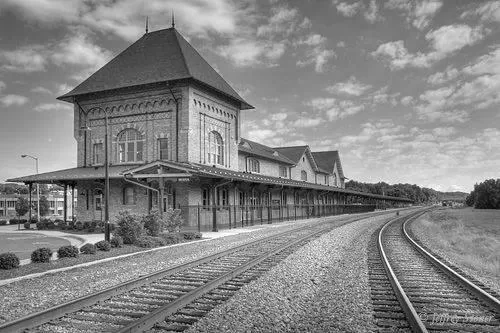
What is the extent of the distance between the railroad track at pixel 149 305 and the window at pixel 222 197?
20.9 meters

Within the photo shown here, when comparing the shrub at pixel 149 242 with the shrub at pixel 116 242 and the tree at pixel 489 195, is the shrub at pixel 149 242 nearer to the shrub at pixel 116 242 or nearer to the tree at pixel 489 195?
the shrub at pixel 116 242

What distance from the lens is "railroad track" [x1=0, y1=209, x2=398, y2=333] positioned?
604 centimetres

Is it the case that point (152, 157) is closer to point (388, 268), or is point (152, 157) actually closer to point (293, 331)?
point (388, 268)

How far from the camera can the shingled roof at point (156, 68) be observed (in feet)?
103

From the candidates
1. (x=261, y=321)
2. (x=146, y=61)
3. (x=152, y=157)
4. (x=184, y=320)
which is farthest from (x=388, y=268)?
(x=146, y=61)

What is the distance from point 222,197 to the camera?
3288cm

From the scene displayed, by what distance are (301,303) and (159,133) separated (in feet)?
81.8

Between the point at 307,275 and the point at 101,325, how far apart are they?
5.38 metres

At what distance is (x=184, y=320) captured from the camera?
6336 mm

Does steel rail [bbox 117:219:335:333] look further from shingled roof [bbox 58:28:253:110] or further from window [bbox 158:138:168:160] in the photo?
shingled roof [bbox 58:28:253:110]

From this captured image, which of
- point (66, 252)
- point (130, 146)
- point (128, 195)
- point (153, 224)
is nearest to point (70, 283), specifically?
point (66, 252)

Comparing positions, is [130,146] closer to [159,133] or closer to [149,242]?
[159,133]

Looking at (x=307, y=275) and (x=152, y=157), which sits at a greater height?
(x=152, y=157)

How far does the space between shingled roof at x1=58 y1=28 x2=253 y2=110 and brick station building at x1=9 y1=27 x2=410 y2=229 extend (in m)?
0.09
